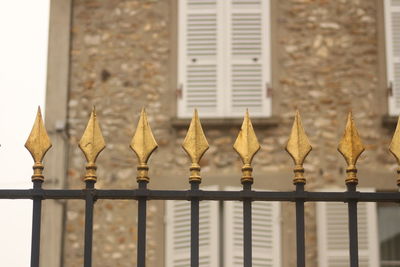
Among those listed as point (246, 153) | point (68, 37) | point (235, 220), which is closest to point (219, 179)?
point (235, 220)

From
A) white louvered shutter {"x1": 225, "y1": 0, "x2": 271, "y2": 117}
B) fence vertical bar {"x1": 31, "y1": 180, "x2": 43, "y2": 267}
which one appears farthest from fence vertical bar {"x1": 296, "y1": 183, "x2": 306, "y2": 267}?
white louvered shutter {"x1": 225, "y1": 0, "x2": 271, "y2": 117}

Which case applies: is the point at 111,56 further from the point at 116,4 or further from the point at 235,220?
the point at 235,220

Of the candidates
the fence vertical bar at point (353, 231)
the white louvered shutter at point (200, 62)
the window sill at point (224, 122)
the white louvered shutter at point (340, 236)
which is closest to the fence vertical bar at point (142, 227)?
the fence vertical bar at point (353, 231)

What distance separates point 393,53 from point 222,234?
2.66m

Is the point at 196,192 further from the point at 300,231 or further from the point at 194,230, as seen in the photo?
the point at 300,231

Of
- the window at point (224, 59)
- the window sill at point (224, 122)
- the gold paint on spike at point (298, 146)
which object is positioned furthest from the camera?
the window at point (224, 59)

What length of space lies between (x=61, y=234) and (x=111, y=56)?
1.97 m

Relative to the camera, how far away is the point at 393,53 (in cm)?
1305

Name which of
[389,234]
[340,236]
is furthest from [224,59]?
[389,234]

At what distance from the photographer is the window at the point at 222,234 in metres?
12.4

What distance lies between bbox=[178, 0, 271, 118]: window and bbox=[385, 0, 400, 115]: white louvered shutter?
4.13 ft

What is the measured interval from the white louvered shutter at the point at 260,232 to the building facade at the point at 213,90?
0.24 ft

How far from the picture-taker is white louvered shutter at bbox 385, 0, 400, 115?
12953 mm

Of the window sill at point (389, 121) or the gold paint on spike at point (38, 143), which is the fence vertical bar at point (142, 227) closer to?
the gold paint on spike at point (38, 143)
